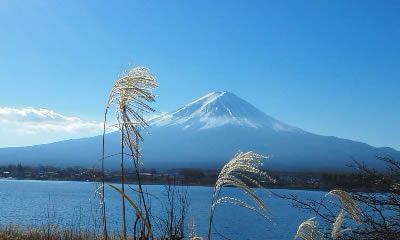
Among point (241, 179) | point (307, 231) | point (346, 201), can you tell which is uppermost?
point (241, 179)

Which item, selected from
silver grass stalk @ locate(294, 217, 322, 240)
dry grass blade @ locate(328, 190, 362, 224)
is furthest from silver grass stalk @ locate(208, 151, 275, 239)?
silver grass stalk @ locate(294, 217, 322, 240)

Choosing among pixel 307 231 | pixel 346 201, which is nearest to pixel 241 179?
pixel 346 201

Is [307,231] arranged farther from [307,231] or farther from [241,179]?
[241,179]

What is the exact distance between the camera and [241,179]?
2541mm

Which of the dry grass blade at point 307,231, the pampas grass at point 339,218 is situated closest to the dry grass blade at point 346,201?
the pampas grass at point 339,218

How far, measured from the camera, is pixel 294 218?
131 feet

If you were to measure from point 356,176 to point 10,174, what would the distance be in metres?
123

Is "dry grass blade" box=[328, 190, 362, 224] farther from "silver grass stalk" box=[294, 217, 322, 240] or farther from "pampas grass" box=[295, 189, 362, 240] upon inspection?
"silver grass stalk" box=[294, 217, 322, 240]

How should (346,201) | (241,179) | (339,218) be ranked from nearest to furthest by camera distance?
(241,179) → (346,201) → (339,218)

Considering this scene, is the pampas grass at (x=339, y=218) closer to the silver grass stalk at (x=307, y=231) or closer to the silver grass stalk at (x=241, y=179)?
the silver grass stalk at (x=307, y=231)

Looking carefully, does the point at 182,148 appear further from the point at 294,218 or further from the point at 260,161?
the point at 260,161

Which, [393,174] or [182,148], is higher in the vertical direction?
[182,148]

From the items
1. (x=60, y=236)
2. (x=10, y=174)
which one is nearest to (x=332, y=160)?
(x=10, y=174)

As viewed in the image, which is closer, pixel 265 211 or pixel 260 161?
pixel 265 211
